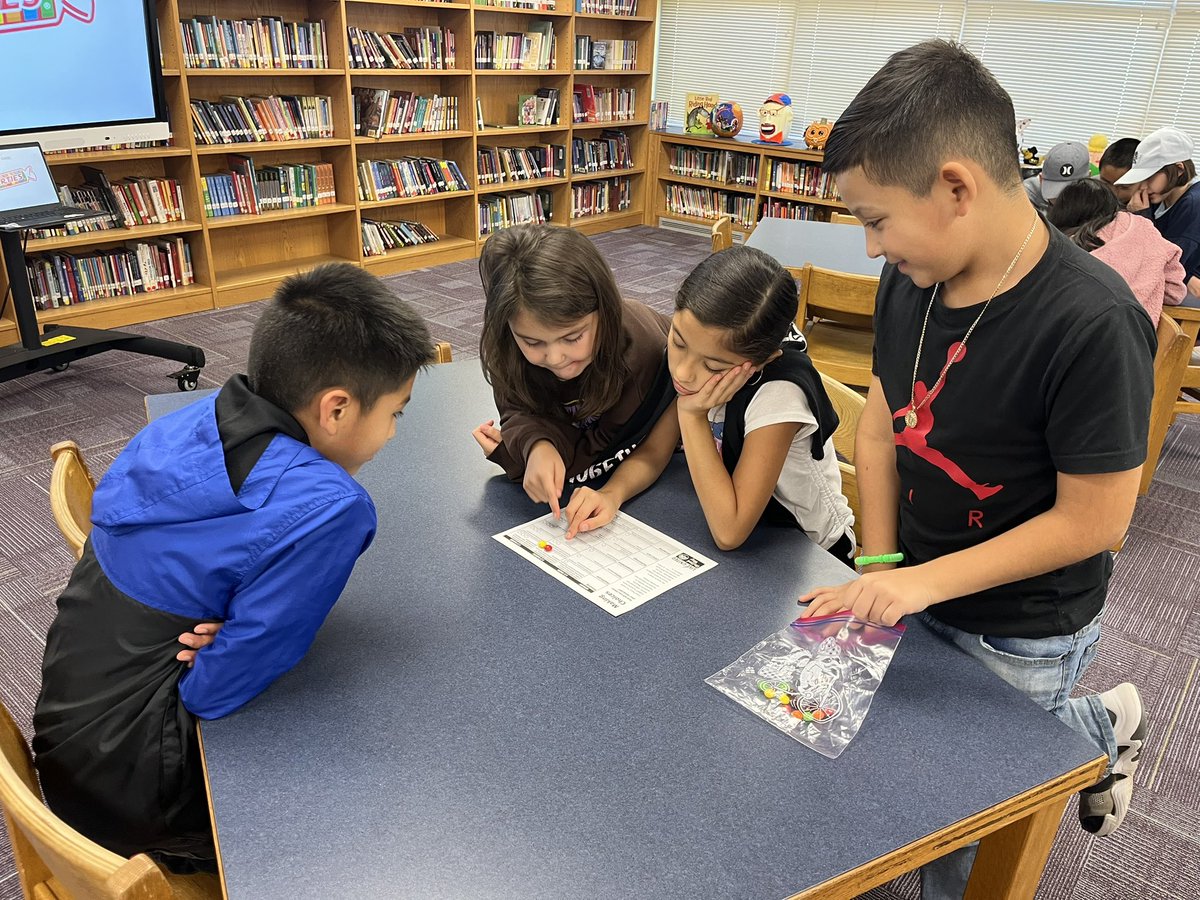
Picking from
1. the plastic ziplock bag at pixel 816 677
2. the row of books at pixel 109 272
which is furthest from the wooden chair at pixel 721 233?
the row of books at pixel 109 272

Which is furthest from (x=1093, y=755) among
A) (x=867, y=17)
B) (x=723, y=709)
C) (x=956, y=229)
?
(x=867, y=17)

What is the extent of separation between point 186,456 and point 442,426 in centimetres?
72

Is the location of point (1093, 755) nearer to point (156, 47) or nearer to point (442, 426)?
point (442, 426)

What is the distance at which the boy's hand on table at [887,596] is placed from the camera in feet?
3.21

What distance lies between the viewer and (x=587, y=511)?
131cm

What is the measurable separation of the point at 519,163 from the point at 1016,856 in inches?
229

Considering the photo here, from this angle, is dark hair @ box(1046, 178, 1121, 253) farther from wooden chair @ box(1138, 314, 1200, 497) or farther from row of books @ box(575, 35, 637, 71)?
row of books @ box(575, 35, 637, 71)

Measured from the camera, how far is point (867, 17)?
5852 mm

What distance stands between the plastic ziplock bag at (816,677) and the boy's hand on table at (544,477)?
43 centimetres

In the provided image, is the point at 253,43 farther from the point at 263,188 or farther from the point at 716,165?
the point at 716,165

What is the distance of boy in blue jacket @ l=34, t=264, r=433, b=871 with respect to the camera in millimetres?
915

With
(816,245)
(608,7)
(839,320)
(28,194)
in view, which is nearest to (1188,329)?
(839,320)

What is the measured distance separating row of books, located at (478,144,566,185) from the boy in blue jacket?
5153mm

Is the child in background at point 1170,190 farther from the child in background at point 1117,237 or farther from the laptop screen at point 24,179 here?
the laptop screen at point 24,179
